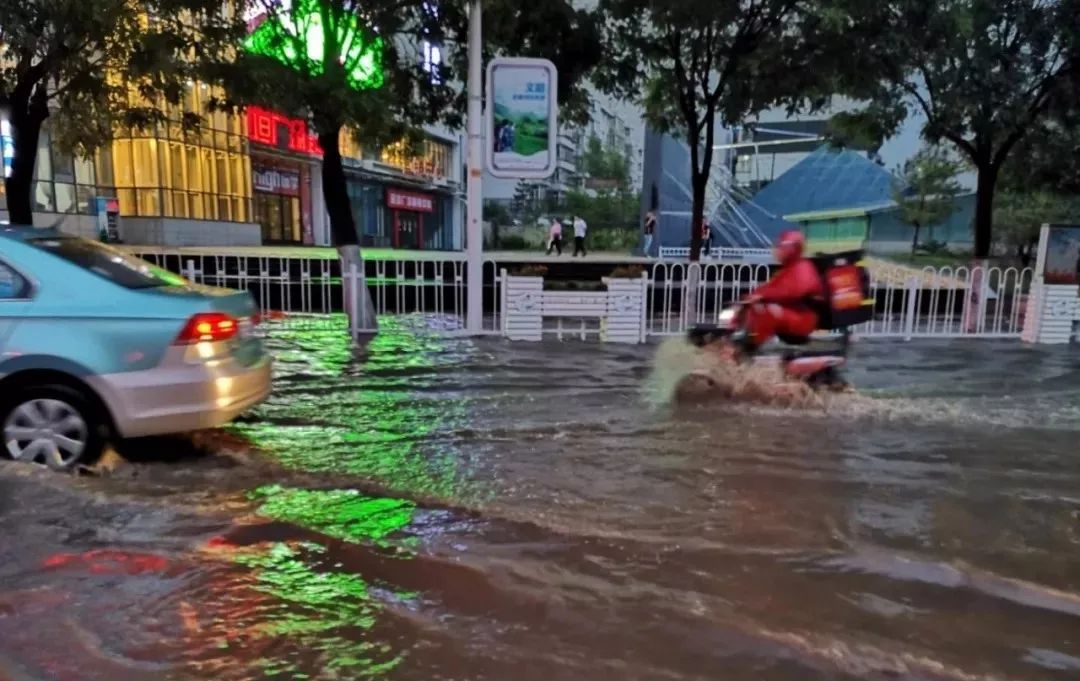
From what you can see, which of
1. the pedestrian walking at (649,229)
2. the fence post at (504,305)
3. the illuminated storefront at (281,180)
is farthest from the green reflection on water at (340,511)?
the illuminated storefront at (281,180)

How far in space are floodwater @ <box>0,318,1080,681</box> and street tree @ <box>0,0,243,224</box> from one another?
579 cm

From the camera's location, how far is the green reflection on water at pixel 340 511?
14.1 feet

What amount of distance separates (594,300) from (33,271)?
7.11 metres

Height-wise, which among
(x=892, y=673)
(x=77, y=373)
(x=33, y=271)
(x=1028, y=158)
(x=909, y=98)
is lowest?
(x=892, y=673)

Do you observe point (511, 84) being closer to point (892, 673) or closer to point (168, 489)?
point (168, 489)

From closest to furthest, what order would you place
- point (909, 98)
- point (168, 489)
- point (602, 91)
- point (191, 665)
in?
point (191, 665) → point (168, 489) → point (602, 91) → point (909, 98)

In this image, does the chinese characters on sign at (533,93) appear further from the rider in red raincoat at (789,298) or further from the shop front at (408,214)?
the shop front at (408,214)

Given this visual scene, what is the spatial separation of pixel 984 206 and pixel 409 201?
106ft

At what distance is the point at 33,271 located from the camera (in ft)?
16.1

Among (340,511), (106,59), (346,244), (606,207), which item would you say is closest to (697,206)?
(346,244)

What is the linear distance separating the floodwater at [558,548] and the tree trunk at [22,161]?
266 inches

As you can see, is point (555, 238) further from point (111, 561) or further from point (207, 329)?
point (111, 561)

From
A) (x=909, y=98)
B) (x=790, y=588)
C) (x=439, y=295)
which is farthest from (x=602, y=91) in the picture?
(x=790, y=588)

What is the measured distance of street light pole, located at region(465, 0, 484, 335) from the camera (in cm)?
1072
